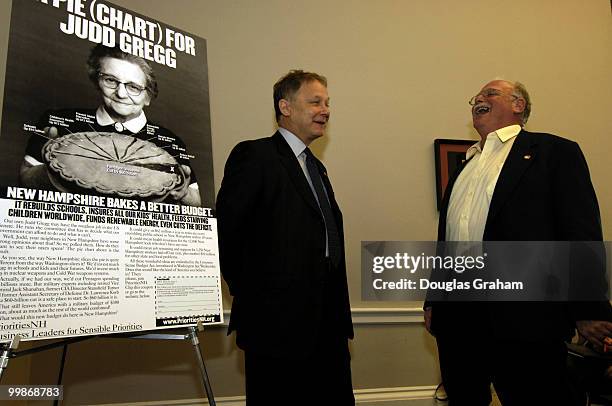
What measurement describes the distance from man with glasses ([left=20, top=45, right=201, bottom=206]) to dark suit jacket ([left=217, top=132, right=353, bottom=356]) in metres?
0.18

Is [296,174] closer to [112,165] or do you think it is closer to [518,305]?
[112,165]

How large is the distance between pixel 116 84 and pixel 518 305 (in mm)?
1469

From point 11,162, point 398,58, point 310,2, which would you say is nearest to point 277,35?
point 310,2

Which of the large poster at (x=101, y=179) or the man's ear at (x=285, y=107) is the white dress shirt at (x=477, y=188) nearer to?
the man's ear at (x=285, y=107)

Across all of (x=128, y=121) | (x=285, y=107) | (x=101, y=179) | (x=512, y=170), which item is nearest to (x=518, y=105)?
(x=512, y=170)

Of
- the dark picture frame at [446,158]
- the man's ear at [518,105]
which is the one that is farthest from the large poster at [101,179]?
the dark picture frame at [446,158]

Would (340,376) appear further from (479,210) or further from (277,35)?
(277,35)

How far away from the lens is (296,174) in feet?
6.11

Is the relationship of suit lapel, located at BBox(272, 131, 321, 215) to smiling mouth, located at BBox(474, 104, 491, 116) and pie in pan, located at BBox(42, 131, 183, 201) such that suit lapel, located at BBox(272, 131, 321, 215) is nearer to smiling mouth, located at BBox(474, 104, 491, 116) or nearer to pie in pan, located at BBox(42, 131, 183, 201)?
pie in pan, located at BBox(42, 131, 183, 201)

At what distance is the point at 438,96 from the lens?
3035 millimetres

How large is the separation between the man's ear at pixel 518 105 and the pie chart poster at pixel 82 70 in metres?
1.25

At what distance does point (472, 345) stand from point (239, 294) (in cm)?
80

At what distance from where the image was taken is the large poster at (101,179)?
1364 millimetres

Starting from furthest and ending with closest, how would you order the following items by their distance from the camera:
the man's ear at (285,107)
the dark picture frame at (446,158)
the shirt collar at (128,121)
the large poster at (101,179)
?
the dark picture frame at (446,158), the man's ear at (285,107), the shirt collar at (128,121), the large poster at (101,179)
